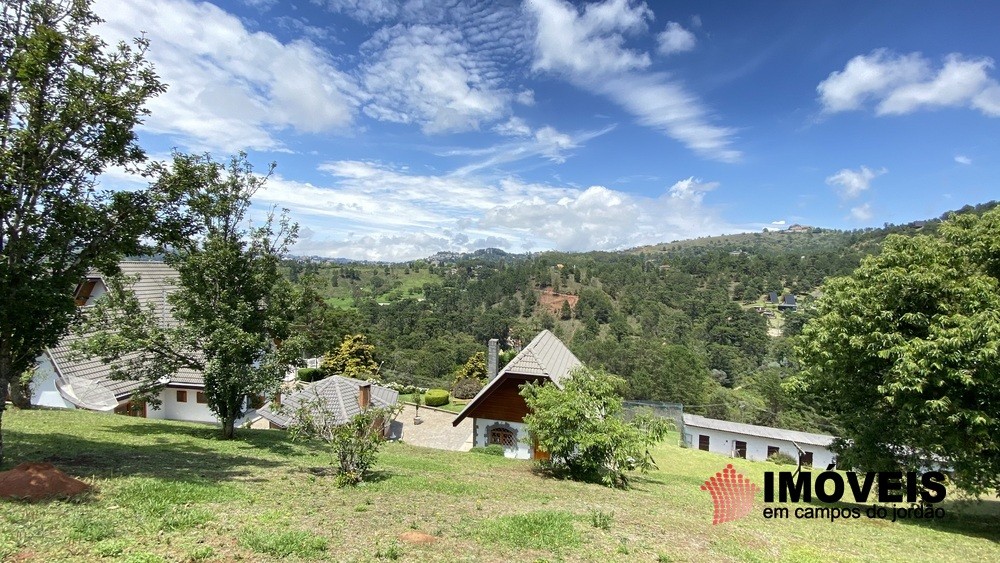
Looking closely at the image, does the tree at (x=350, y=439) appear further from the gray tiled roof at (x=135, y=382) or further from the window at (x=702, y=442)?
the window at (x=702, y=442)

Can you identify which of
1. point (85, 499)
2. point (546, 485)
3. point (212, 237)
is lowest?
point (546, 485)

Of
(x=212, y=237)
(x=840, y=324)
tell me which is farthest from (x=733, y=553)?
(x=212, y=237)

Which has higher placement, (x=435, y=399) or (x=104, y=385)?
(x=104, y=385)

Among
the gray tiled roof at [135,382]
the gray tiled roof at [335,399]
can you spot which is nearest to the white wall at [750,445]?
the gray tiled roof at [335,399]

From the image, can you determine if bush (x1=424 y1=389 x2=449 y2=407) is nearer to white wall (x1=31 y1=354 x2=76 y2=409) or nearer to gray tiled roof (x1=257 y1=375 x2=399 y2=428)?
gray tiled roof (x1=257 y1=375 x2=399 y2=428)

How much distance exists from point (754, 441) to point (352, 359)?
128 ft

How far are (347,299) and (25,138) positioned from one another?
126 metres

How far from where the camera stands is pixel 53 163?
7738mm

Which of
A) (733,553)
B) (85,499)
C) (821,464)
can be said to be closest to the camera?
(85,499)

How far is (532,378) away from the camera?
18.8 meters

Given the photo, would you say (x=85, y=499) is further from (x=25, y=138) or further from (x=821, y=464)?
(x=821, y=464)

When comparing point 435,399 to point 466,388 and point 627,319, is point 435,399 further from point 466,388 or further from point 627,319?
point 627,319

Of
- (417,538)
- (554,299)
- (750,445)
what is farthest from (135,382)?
(554,299)

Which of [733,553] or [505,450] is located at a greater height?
[733,553]
